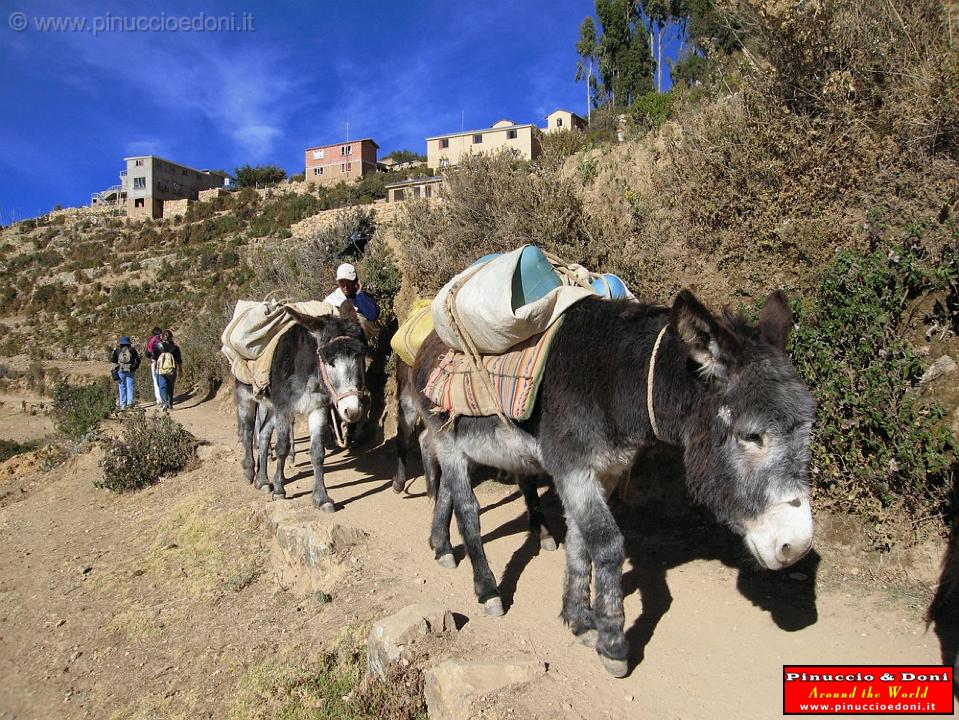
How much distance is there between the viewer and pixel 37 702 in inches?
184

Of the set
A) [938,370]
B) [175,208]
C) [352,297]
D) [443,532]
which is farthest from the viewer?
[175,208]

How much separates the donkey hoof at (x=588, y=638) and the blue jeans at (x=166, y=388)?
12983 millimetres

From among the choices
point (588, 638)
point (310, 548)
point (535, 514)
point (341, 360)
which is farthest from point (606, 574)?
point (341, 360)

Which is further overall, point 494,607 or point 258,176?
point 258,176

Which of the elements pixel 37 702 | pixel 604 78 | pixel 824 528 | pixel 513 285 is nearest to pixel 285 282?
pixel 37 702

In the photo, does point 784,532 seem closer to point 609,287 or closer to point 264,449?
point 609,287

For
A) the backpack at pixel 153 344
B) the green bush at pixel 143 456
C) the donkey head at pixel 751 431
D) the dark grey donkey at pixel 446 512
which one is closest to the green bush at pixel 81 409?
the backpack at pixel 153 344

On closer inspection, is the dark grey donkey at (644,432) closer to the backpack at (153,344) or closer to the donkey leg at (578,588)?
the donkey leg at (578,588)

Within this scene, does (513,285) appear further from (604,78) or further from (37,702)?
(604,78)

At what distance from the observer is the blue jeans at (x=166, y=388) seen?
1374 cm

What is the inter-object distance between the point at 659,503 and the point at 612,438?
8.26ft

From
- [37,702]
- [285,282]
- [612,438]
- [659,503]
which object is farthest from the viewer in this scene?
[285,282]

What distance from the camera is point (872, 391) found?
4.05m

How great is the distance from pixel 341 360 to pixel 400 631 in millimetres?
3136
